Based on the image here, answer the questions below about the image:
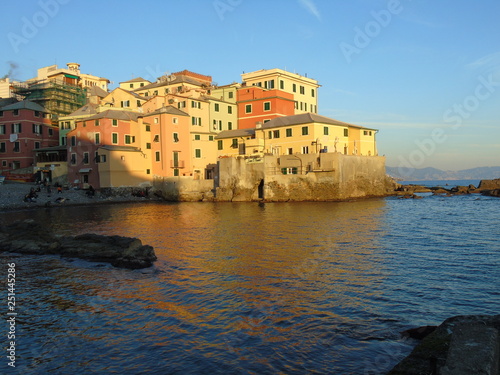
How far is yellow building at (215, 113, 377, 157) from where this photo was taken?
2361 inches

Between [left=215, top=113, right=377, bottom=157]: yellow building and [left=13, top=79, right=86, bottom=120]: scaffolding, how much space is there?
128ft

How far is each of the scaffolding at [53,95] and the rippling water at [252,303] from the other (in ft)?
221

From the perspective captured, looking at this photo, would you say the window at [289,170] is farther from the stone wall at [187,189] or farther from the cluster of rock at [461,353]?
the cluster of rock at [461,353]

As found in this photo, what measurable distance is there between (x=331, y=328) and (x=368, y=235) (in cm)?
1748

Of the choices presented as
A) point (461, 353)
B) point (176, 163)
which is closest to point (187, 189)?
point (176, 163)

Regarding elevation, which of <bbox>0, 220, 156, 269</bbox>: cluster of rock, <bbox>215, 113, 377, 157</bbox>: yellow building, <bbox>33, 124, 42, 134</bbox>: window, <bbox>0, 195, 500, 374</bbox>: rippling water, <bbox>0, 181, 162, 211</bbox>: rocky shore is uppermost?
<bbox>33, 124, 42, 134</bbox>: window

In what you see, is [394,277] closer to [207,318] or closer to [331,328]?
[331,328]

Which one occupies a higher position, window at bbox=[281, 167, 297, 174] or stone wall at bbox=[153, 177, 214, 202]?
window at bbox=[281, 167, 297, 174]

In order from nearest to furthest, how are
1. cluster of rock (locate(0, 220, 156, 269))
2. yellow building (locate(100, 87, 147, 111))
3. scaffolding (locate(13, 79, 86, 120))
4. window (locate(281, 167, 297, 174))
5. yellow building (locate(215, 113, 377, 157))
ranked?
cluster of rock (locate(0, 220, 156, 269)) → window (locate(281, 167, 297, 174)) → yellow building (locate(215, 113, 377, 157)) → yellow building (locate(100, 87, 147, 111)) → scaffolding (locate(13, 79, 86, 120))

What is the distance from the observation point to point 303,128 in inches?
2389

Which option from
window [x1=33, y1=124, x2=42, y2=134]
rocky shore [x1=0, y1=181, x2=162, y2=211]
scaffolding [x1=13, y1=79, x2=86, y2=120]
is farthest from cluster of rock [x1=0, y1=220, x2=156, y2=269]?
scaffolding [x1=13, y1=79, x2=86, y2=120]

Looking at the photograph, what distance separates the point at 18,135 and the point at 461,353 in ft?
266

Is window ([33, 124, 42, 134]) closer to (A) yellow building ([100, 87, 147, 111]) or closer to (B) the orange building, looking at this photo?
(A) yellow building ([100, 87, 147, 111])

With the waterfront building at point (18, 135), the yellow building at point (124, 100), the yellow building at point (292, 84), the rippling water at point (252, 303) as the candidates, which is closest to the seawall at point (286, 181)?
the yellow building at point (124, 100)
